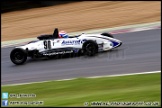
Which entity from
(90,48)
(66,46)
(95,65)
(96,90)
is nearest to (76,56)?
A: (66,46)

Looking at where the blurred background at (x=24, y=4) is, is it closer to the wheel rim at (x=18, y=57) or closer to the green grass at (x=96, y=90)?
the wheel rim at (x=18, y=57)

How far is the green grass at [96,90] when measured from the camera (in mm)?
8586

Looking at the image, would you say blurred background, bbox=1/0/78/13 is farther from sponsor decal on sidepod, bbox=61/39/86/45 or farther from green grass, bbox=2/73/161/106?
green grass, bbox=2/73/161/106

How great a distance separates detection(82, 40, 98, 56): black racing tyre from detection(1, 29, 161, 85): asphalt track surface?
21 centimetres

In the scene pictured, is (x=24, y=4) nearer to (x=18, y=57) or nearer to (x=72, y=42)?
(x=18, y=57)

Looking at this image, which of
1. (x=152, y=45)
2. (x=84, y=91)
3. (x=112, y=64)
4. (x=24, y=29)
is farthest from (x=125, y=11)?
(x=84, y=91)

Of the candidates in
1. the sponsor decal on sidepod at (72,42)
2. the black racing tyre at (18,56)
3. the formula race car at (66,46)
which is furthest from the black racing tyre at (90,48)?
the black racing tyre at (18,56)

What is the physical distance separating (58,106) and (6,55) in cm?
1047

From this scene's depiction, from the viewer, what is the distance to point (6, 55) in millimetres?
18312

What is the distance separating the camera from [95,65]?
543 inches

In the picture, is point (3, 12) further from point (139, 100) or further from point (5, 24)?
point (139, 100)

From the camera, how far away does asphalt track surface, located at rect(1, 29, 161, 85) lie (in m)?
12.9

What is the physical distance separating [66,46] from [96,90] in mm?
5463


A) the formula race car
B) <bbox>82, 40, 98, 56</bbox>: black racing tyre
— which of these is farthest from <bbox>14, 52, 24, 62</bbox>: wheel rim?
<bbox>82, 40, 98, 56</bbox>: black racing tyre
